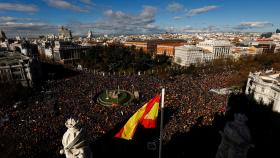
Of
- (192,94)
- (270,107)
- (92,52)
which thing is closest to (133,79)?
(192,94)

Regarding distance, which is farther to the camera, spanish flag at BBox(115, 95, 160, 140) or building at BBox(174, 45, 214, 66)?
building at BBox(174, 45, 214, 66)

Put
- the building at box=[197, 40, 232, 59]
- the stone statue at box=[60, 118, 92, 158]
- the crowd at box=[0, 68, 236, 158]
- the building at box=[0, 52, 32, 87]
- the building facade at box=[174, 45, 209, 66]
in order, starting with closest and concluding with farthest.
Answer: the stone statue at box=[60, 118, 92, 158]
the crowd at box=[0, 68, 236, 158]
the building at box=[0, 52, 32, 87]
the building facade at box=[174, 45, 209, 66]
the building at box=[197, 40, 232, 59]

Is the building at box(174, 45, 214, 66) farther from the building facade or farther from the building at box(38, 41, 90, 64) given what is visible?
the building at box(38, 41, 90, 64)

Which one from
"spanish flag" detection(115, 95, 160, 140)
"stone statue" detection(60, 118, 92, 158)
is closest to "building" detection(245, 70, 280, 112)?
"spanish flag" detection(115, 95, 160, 140)

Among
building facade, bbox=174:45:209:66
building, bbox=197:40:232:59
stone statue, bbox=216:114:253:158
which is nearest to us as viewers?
stone statue, bbox=216:114:253:158

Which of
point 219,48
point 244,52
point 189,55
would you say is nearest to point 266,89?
point 189,55

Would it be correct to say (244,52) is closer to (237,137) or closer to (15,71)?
(15,71)

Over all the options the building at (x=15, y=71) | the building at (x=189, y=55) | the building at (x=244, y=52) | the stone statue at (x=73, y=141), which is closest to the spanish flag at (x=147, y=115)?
the stone statue at (x=73, y=141)
